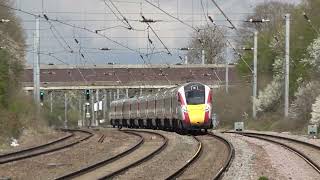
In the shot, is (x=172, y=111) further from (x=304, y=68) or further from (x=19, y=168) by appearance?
(x=19, y=168)

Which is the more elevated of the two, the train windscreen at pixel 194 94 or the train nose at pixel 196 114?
the train windscreen at pixel 194 94

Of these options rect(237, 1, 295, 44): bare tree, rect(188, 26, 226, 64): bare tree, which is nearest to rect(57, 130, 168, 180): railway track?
rect(188, 26, 226, 64): bare tree

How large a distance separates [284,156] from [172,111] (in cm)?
2050

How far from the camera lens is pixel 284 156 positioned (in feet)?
85.4

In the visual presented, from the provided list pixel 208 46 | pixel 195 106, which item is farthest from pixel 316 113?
pixel 208 46

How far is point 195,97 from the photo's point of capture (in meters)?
42.4

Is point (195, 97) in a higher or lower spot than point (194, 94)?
lower

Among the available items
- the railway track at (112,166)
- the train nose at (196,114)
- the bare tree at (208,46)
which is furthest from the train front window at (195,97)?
the bare tree at (208,46)

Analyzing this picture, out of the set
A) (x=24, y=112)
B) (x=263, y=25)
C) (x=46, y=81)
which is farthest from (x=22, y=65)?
(x=46, y=81)

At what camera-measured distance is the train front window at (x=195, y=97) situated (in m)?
42.3

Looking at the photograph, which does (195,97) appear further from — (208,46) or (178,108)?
(208,46)

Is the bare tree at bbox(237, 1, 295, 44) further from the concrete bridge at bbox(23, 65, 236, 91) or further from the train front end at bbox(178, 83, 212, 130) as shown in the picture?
the train front end at bbox(178, 83, 212, 130)

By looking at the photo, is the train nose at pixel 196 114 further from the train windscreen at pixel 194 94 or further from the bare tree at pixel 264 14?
the bare tree at pixel 264 14

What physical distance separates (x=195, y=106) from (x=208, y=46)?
4142 centimetres
